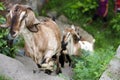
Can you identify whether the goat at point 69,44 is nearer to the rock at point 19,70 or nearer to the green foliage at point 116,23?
the rock at point 19,70

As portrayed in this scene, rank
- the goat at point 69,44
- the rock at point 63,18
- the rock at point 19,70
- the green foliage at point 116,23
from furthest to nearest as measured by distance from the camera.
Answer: the rock at point 63,18
the green foliage at point 116,23
the goat at point 69,44
the rock at point 19,70

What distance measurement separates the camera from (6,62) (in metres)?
6.93

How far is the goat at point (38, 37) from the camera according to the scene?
5.79 m

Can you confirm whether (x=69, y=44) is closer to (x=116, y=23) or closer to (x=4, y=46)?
(x=4, y=46)

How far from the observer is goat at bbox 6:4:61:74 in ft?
19.0

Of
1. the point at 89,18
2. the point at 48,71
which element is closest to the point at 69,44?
the point at 48,71

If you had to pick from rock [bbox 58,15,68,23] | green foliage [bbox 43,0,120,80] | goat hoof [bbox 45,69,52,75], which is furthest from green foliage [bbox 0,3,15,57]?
rock [bbox 58,15,68,23]

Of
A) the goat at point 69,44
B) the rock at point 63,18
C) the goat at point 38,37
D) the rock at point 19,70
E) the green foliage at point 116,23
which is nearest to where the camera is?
the goat at point 38,37

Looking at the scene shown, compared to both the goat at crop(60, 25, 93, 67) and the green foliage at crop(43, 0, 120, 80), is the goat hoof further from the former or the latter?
the green foliage at crop(43, 0, 120, 80)

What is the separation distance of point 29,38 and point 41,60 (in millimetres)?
390

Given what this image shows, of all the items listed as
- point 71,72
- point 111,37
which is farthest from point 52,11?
point 71,72

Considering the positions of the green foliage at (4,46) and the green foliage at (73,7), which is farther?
the green foliage at (73,7)

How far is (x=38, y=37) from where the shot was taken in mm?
6262

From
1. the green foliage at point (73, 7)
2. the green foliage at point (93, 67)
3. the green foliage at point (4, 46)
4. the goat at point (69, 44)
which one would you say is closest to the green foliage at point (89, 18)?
the green foliage at point (73, 7)
